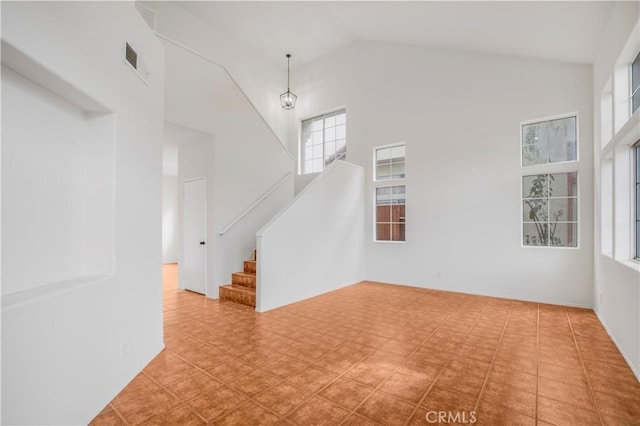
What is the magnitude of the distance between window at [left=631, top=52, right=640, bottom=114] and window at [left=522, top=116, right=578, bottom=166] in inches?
66.3

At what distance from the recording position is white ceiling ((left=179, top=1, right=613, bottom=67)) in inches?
152

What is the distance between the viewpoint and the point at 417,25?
18.0 ft

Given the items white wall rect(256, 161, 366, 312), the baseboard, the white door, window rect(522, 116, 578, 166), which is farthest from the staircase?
window rect(522, 116, 578, 166)

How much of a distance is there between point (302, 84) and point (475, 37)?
489cm

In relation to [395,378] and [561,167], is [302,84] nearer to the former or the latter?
[561,167]

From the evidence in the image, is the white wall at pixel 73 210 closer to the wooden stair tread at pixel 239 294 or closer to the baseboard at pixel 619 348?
the wooden stair tread at pixel 239 294

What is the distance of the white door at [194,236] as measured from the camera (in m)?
5.73

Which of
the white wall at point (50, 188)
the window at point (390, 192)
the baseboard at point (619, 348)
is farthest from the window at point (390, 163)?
the white wall at point (50, 188)

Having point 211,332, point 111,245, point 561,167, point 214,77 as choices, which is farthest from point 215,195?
point 561,167

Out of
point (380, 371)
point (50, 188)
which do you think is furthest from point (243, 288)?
point (50, 188)

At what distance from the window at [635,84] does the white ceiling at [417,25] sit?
2.34ft
